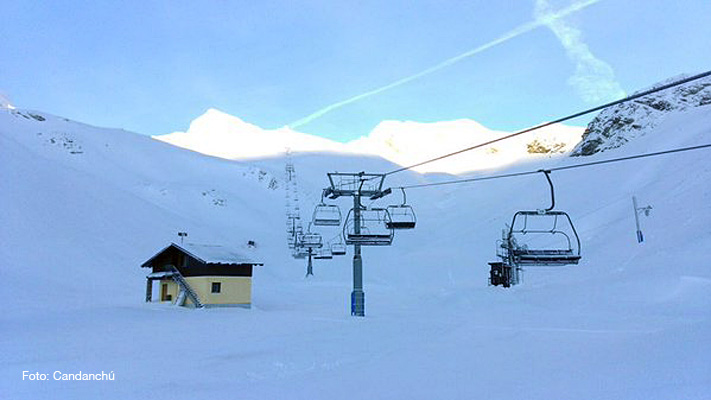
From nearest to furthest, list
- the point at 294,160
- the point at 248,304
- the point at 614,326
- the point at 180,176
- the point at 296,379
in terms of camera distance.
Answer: the point at 296,379 < the point at 614,326 < the point at 248,304 < the point at 180,176 < the point at 294,160

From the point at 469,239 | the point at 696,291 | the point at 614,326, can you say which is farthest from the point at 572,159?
the point at 614,326

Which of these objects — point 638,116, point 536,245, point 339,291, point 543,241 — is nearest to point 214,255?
point 339,291

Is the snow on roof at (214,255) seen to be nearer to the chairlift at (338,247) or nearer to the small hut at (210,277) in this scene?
the small hut at (210,277)

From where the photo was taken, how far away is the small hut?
25203mm

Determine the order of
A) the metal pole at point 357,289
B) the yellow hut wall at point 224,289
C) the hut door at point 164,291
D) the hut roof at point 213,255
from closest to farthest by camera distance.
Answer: the metal pole at point 357,289 → the yellow hut wall at point 224,289 → the hut roof at point 213,255 → the hut door at point 164,291

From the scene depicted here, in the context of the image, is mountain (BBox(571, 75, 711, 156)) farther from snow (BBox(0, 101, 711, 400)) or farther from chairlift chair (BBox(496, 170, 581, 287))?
chairlift chair (BBox(496, 170, 581, 287))

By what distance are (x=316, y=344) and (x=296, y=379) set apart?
377 cm

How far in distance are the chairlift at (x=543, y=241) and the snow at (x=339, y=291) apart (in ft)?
6.38

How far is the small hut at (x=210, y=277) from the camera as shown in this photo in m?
25.2

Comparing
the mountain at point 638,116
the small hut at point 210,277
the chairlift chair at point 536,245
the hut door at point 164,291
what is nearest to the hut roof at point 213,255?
the small hut at point 210,277

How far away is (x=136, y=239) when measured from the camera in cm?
3881

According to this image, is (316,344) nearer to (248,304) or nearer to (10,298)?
(248,304)

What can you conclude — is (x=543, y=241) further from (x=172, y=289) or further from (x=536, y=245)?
(x=172, y=289)

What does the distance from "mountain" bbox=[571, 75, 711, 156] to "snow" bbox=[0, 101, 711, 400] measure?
368cm
